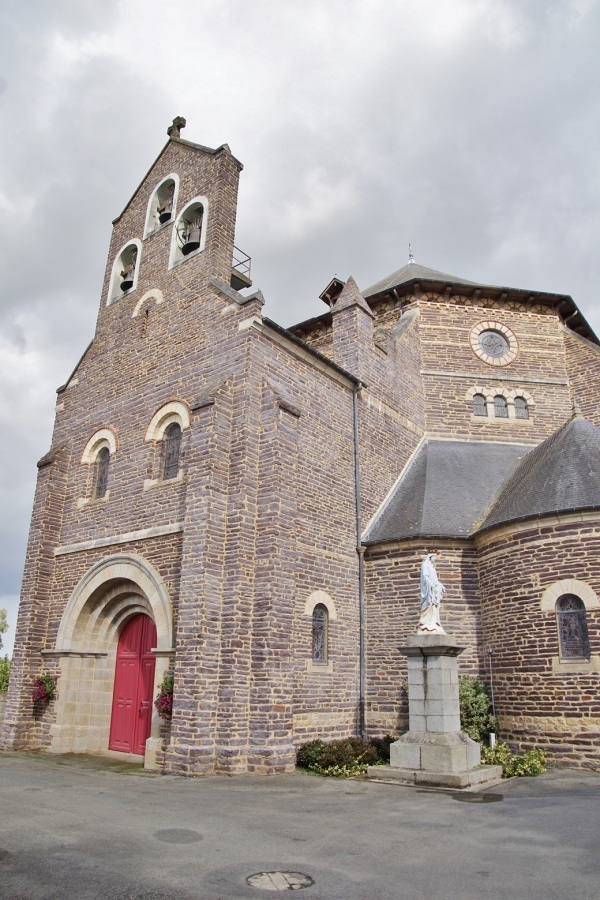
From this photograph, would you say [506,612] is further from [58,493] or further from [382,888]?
[58,493]

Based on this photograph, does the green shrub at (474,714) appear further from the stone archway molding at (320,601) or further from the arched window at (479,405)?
the arched window at (479,405)

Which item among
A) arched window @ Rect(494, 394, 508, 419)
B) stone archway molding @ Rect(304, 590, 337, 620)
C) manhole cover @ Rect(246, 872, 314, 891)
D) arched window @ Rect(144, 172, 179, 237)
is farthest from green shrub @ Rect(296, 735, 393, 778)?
arched window @ Rect(144, 172, 179, 237)

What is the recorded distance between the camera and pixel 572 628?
1212 cm

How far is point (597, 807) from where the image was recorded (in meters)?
8.14

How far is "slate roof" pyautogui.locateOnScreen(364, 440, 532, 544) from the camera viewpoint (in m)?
14.6

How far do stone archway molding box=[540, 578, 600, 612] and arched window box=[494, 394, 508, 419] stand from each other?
26.4 ft

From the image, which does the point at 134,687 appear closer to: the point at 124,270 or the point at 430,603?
the point at 430,603

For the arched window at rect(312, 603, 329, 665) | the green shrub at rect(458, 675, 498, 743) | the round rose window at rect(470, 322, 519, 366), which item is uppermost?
the round rose window at rect(470, 322, 519, 366)

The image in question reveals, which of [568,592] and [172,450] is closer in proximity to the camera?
[568,592]

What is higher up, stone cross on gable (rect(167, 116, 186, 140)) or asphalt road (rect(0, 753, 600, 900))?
stone cross on gable (rect(167, 116, 186, 140))

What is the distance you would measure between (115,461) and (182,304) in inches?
157

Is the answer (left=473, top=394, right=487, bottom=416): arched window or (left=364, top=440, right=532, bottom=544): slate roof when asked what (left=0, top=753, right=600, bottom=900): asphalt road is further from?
(left=473, top=394, right=487, bottom=416): arched window

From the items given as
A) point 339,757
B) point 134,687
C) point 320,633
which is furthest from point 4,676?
point 339,757

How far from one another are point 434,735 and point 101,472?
32.2 ft
